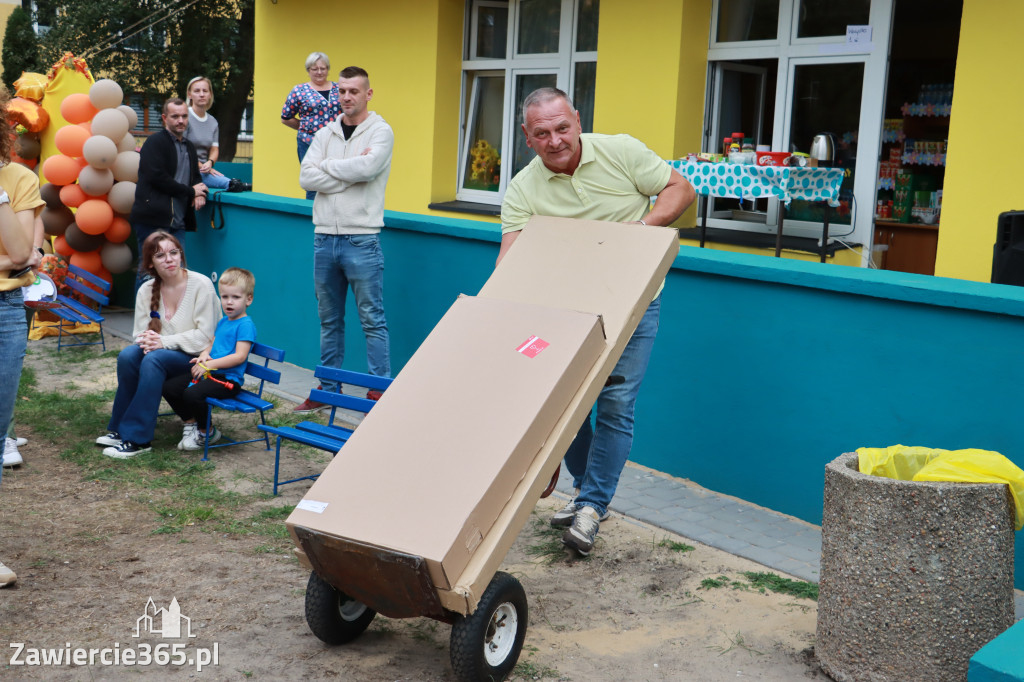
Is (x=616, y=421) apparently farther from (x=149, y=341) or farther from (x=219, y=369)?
(x=149, y=341)

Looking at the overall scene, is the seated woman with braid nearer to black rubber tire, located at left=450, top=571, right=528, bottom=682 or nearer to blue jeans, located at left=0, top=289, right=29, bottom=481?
blue jeans, located at left=0, top=289, right=29, bottom=481

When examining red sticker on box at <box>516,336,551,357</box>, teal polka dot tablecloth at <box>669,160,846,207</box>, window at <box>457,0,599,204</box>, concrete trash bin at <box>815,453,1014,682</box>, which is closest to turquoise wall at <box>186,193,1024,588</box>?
red sticker on box at <box>516,336,551,357</box>

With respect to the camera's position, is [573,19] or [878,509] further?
[573,19]

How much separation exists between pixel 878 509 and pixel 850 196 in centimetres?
545

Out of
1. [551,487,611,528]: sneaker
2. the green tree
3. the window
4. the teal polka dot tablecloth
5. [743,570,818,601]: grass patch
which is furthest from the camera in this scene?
the green tree

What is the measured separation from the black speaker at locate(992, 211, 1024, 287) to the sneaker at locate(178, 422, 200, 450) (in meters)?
4.71

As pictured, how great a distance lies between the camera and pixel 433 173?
34.4 feet

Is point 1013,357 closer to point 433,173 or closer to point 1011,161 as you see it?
point 1011,161

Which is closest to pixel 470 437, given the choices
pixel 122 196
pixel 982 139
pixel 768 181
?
pixel 768 181

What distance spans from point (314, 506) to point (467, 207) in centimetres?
731

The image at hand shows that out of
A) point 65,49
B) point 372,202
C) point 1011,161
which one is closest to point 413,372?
point 372,202

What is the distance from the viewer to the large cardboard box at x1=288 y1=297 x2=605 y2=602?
2961 mm

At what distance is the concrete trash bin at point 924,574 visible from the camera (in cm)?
303

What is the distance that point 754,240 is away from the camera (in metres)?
8.16
